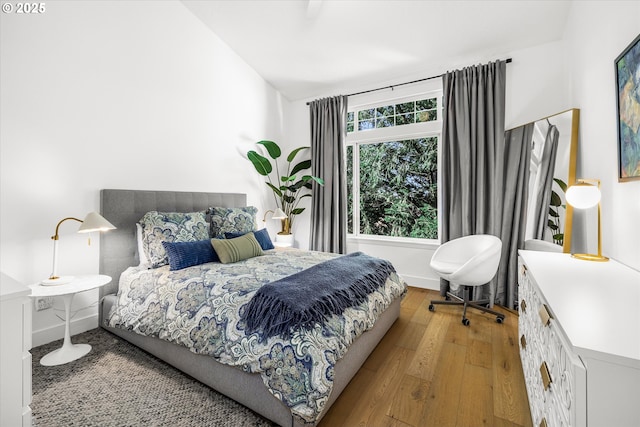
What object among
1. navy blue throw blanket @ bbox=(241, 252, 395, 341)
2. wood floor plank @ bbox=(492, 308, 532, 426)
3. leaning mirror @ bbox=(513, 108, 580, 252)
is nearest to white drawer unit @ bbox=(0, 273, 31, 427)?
navy blue throw blanket @ bbox=(241, 252, 395, 341)

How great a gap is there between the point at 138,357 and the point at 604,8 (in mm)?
3904

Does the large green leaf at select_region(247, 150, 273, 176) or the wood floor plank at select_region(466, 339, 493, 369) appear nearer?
the wood floor plank at select_region(466, 339, 493, 369)

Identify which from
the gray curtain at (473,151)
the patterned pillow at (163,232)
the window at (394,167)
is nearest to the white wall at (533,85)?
the gray curtain at (473,151)

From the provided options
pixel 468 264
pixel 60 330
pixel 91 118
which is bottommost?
pixel 60 330

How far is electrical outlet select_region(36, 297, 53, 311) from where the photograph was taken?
7.03 ft

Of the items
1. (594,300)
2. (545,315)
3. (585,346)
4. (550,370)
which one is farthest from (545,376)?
(585,346)

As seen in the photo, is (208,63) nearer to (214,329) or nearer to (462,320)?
(214,329)

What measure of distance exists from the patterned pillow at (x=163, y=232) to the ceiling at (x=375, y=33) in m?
2.26

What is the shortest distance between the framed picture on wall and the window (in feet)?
6.73

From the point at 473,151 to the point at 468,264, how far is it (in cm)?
138

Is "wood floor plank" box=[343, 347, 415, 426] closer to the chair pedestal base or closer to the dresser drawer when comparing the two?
the dresser drawer

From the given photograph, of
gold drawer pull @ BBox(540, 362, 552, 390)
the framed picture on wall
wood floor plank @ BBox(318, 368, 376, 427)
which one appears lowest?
wood floor plank @ BBox(318, 368, 376, 427)

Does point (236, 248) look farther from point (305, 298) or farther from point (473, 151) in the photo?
point (473, 151)

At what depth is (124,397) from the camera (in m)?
1.62
